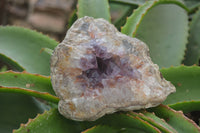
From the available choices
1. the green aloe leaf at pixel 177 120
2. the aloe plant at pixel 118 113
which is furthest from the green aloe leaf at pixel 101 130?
the green aloe leaf at pixel 177 120

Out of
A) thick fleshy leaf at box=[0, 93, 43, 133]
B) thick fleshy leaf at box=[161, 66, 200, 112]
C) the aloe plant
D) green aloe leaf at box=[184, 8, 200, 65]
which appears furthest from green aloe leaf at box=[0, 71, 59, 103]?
green aloe leaf at box=[184, 8, 200, 65]

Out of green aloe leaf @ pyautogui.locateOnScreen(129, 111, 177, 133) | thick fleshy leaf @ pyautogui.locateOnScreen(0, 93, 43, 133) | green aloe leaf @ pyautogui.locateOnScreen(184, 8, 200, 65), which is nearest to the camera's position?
green aloe leaf @ pyautogui.locateOnScreen(129, 111, 177, 133)

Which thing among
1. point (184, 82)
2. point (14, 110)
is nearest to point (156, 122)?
point (184, 82)

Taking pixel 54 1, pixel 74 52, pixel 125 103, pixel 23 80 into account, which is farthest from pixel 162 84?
pixel 54 1

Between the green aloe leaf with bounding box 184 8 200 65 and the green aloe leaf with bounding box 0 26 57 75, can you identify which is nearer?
the green aloe leaf with bounding box 0 26 57 75

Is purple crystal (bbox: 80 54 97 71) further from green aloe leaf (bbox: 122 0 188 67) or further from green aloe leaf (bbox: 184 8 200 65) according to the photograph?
green aloe leaf (bbox: 184 8 200 65)

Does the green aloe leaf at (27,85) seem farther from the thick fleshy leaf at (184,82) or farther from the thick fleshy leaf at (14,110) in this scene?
the thick fleshy leaf at (184,82)
